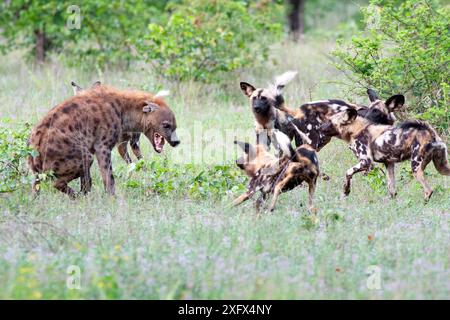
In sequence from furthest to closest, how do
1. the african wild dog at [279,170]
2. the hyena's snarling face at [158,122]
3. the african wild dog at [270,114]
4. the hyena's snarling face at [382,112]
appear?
the african wild dog at [270,114], the hyena's snarling face at [382,112], the hyena's snarling face at [158,122], the african wild dog at [279,170]

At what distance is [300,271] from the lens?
602cm

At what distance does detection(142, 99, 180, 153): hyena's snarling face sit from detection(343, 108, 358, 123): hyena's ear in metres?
1.94

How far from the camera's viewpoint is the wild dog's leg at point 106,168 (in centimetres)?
884

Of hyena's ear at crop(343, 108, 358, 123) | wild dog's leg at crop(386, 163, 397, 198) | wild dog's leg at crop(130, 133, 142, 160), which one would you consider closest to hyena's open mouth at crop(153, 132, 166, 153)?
wild dog's leg at crop(130, 133, 142, 160)

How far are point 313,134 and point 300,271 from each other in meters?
4.17

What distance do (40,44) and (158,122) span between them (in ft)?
29.2

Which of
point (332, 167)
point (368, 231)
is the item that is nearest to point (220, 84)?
point (332, 167)

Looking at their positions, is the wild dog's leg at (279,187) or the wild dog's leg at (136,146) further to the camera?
the wild dog's leg at (136,146)

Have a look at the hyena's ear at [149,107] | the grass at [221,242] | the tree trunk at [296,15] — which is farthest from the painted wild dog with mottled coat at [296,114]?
the tree trunk at [296,15]

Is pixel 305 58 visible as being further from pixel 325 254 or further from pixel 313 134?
pixel 325 254

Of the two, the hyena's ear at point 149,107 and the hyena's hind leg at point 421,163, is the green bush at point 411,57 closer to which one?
the hyena's hind leg at point 421,163

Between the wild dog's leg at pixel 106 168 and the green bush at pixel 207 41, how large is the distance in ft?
17.4

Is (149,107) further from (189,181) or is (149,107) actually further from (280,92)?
(280,92)

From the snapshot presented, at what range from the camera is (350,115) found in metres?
9.43
